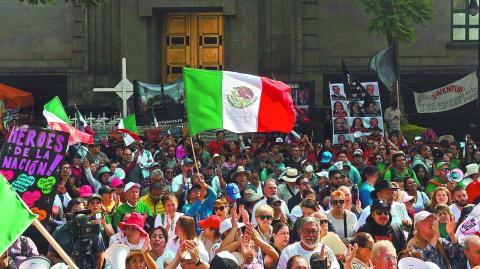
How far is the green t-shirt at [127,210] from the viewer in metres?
13.8

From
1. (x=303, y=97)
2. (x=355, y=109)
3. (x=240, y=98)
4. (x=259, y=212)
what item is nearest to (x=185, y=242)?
(x=259, y=212)

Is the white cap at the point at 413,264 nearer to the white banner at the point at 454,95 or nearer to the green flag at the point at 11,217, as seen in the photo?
the green flag at the point at 11,217

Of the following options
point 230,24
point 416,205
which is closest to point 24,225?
point 416,205

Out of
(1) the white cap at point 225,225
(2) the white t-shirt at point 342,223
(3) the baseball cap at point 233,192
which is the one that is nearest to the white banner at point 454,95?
(3) the baseball cap at point 233,192

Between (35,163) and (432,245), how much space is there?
3975 mm

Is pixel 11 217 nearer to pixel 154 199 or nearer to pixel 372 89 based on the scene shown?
pixel 154 199

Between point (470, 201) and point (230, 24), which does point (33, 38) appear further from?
point (470, 201)

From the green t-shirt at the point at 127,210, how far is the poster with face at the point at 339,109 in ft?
34.3

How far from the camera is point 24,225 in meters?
8.45

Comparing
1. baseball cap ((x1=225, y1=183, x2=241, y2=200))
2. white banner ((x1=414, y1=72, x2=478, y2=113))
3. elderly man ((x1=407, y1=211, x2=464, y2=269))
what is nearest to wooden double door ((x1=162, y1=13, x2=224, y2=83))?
white banner ((x1=414, y1=72, x2=478, y2=113))

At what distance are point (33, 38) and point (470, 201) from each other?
19.4m

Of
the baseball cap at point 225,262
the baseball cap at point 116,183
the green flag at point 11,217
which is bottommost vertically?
the baseball cap at point 116,183

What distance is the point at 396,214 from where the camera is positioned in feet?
45.2

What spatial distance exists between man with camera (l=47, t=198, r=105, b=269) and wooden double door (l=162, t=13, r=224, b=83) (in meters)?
21.2
